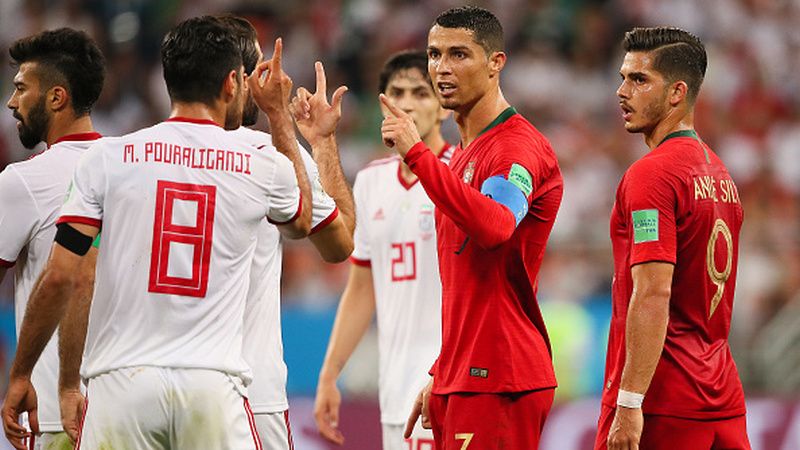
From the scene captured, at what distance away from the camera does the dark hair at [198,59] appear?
16.5 ft

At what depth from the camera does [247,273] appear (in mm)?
5078

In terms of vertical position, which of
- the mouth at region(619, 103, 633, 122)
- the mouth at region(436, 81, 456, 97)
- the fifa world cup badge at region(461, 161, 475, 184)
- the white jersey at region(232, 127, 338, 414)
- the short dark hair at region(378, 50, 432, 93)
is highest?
the short dark hair at region(378, 50, 432, 93)

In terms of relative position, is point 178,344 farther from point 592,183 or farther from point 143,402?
point 592,183

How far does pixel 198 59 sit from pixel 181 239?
715mm

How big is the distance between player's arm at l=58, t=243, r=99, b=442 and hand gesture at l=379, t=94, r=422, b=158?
1.30 meters

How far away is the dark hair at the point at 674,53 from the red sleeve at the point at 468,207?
1.03 m

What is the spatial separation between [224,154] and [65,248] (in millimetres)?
694

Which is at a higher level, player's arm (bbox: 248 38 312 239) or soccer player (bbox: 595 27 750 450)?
player's arm (bbox: 248 38 312 239)

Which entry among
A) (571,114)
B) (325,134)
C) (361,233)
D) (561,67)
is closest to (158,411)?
(325,134)

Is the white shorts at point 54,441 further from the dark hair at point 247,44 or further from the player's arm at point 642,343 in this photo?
the player's arm at point 642,343

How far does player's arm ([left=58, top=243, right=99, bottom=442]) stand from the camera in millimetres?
5320

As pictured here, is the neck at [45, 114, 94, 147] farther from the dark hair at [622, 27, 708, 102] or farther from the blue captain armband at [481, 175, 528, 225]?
the dark hair at [622, 27, 708, 102]

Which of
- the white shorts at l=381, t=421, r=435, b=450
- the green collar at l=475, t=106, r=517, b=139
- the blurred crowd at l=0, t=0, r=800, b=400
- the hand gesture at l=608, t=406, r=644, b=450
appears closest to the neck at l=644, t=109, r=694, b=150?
the green collar at l=475, t=106, r=517, b=139

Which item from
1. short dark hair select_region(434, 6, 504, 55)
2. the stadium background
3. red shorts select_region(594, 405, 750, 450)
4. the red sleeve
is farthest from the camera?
the stadium background
